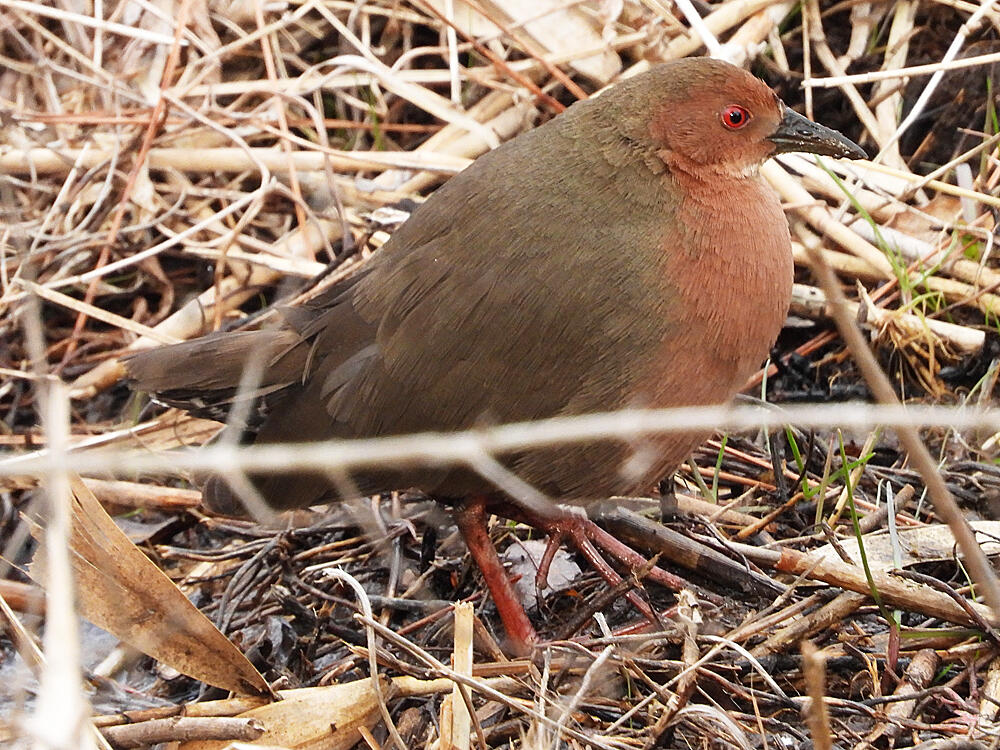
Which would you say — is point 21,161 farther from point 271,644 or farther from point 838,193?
point 838,193

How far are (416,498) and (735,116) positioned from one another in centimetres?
122

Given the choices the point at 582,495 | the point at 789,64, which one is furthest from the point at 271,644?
the point at 789,64

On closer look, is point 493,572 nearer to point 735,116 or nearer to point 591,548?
point 591,548

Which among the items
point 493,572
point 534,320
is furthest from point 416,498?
point 534,320

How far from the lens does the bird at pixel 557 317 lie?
2.55 metres

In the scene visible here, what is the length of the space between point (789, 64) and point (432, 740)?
2580 mm

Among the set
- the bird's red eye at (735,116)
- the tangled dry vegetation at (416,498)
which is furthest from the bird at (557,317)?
the tangled dry vegetation at (416,498)

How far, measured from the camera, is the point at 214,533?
11.1ft

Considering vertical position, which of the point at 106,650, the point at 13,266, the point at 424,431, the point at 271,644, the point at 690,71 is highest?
the point at 690,71

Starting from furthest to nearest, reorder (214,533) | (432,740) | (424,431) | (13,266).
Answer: (13,266), (214,533), (424,431), (432,740)

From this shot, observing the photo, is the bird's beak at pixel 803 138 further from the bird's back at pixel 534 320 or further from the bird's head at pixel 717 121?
the bird's back at pixel 534 320

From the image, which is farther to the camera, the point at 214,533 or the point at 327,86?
the point at 327,86

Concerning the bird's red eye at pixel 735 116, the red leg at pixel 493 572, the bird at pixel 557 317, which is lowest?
the red leg at pixel 493 572

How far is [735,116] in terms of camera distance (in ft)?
9.10
